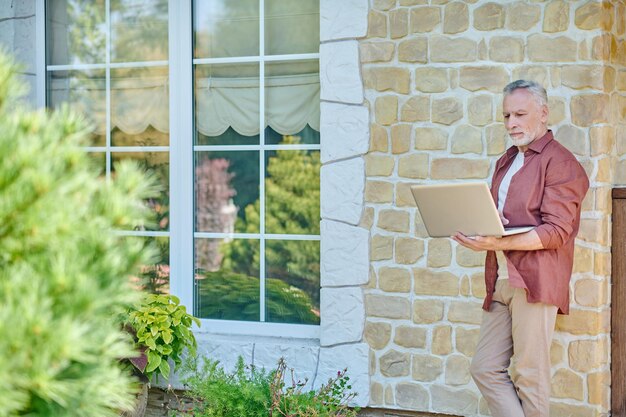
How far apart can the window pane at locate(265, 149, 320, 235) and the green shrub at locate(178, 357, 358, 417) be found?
78cm

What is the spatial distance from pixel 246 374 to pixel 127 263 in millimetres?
2846

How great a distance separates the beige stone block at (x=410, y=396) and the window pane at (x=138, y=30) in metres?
2.27

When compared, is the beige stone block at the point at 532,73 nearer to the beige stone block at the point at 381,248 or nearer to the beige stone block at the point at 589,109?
the beige stone block at the point at 589,109

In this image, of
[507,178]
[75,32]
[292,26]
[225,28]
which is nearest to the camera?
[507,178]

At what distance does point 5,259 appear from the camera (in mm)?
1502

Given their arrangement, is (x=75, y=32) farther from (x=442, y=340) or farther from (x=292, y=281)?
(x=442, y=340)

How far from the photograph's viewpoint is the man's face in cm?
336

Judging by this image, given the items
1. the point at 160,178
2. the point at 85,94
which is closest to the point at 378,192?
the point at 160,178

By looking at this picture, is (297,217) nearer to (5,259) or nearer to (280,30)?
(280,30)

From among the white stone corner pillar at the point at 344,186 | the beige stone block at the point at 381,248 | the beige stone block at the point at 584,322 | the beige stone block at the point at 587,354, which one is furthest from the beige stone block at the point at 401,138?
the beige stone block at the point at 587,354

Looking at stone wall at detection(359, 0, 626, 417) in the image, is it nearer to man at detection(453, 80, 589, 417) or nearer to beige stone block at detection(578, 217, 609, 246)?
beige stone block at detection(578, 217, 609, 246)

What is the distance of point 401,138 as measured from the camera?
4.23m

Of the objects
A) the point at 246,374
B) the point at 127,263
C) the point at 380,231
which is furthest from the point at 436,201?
the point at 127,263

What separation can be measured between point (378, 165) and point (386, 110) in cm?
28
